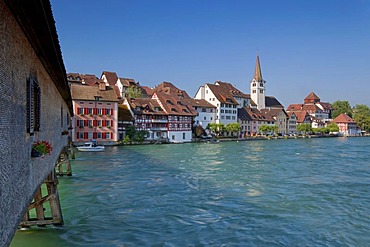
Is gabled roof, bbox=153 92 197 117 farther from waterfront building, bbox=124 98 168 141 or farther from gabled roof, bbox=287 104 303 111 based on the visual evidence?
gabled roof, bbox=287 104 303 111

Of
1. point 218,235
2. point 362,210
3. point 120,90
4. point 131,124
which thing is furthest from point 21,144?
point 120,90

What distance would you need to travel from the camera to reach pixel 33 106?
5.75 m

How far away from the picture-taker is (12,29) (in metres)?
3.97

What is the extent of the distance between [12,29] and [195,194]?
1123 centimetres

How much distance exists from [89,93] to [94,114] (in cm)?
266

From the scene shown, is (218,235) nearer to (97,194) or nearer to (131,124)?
(97,194)

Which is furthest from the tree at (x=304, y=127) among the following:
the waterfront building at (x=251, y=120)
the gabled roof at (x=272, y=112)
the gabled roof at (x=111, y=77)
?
the gabled roof at (x=111, y=77)

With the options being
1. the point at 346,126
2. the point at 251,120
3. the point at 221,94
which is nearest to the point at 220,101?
the point at 221,94

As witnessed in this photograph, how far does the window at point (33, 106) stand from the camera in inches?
205

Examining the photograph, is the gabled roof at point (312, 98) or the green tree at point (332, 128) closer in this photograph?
the green tree at point (332, 128)

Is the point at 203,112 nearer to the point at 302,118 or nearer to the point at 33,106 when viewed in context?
the point at 302,118

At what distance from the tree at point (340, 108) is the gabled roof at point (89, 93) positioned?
91.2 metres

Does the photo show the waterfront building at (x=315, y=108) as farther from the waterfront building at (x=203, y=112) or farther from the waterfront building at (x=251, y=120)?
the waterfront building at (x=203, y=112)

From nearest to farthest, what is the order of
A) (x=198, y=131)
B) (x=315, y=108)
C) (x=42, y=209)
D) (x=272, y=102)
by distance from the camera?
(x=42, y=209) < (x=198, y=131) < (x=272, y=102) < (x=315, y=108)
